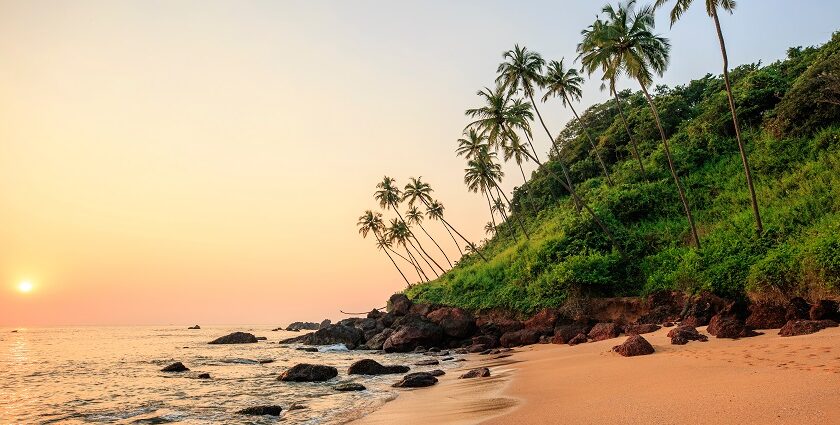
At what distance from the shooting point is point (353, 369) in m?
17.4

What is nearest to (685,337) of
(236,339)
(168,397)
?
(168,397)

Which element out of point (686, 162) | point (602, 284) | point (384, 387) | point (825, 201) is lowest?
point (384, 387)

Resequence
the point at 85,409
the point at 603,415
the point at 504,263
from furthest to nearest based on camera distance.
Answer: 1. the point at 504,263
2. the point at 85,409
3. the point at 603,415

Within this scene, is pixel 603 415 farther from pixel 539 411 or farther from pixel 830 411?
pixel 830 411

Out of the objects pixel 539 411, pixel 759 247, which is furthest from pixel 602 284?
pixel 539 411

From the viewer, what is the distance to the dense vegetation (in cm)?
1916

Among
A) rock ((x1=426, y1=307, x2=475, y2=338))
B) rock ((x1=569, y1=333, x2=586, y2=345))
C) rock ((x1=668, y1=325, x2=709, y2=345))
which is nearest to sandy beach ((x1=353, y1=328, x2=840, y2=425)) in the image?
rock ((x1=668, y1=325, x2=709, y2=345))

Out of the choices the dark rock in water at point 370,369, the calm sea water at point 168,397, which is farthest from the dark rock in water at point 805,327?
the dark rock in water at point 370,369

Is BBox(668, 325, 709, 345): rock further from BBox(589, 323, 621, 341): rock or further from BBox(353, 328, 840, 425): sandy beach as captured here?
BBox(589, 323, 621, 341): rock

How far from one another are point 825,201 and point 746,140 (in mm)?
13150

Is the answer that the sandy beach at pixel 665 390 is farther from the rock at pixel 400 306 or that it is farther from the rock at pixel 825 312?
the rock at pixel 400 306

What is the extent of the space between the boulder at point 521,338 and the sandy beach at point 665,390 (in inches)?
379

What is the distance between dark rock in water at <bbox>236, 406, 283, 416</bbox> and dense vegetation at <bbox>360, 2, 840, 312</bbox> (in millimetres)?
17604

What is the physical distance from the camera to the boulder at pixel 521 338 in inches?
890
